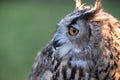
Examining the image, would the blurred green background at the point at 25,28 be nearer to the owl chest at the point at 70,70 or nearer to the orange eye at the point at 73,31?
the owl chest at the point at 70,70

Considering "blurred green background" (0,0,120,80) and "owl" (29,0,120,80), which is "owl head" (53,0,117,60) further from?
"blurred green background" (0,0,120,80)

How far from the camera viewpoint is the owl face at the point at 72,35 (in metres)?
3.79

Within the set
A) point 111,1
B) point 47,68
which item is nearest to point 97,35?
point 47,68

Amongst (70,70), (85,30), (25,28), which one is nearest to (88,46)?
(85,30)

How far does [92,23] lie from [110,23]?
0.41ft

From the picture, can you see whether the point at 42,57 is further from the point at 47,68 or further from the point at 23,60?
the point at 23,60

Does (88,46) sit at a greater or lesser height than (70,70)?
greater

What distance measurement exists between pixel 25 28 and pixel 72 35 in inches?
316

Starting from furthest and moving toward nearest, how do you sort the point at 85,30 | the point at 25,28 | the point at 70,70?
the point at 25,28, the point at 70,70, the point at 85,30

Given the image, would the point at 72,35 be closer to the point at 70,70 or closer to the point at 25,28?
the point at 70,70

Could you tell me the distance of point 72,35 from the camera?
3.82 m

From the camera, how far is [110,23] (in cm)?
383

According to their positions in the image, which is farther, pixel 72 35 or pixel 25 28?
pixel 25 28

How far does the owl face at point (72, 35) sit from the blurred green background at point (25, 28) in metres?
5.03
